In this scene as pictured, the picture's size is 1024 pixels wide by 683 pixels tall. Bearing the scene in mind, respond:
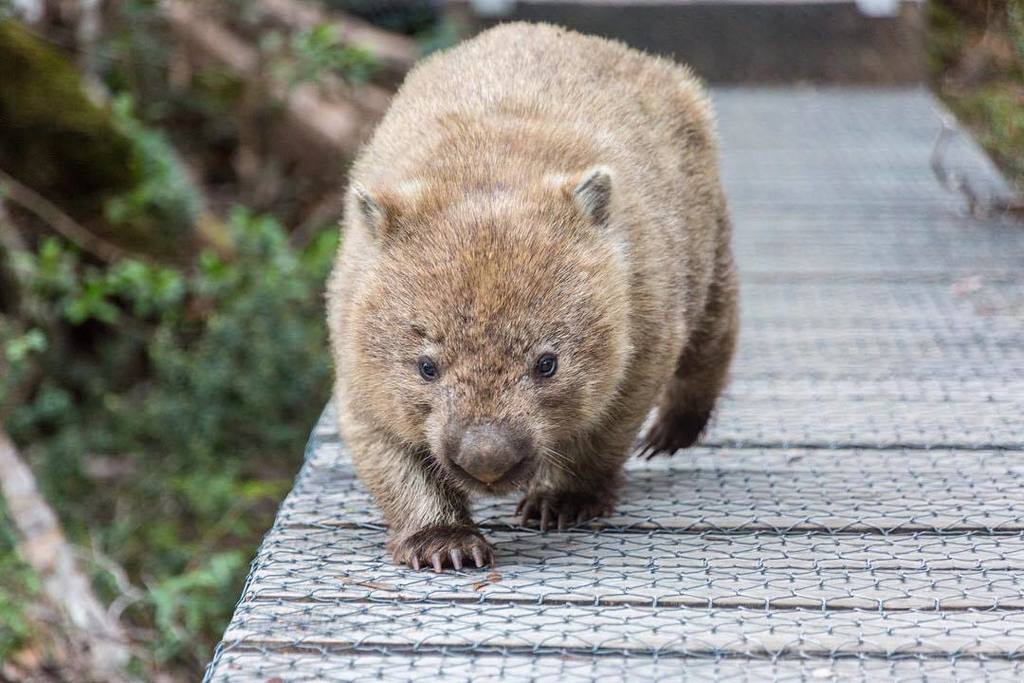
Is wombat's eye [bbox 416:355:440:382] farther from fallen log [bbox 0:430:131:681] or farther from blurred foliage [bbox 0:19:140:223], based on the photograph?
blurred foliage [bbox 0:19:140:223]

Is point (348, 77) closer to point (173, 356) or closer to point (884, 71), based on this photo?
point (173, 356)

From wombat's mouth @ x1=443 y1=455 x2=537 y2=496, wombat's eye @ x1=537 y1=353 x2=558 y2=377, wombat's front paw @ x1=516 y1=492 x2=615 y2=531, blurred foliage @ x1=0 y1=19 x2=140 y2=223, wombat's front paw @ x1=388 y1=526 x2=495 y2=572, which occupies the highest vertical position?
wombat's eye @ x1=537 y1=353 x2=558 y2=377

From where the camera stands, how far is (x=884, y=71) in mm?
11141

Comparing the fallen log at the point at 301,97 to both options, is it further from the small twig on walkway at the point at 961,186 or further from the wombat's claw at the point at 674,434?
the wombat's claw at the point at 674,434

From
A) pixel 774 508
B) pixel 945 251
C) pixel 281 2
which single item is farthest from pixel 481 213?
pixel 281 2

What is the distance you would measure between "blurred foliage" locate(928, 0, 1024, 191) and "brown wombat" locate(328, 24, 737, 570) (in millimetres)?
3857

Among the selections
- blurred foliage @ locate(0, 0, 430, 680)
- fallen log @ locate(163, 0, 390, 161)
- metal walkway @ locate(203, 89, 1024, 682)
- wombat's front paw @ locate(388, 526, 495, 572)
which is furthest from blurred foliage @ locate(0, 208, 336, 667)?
wombat's front paw @ locate(388, 526, 495, 572)

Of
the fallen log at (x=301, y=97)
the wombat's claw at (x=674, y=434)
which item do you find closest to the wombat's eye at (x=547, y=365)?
the wombat's claw at (x=674, y=434)

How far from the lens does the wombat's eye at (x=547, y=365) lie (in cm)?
344

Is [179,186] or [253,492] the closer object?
[253,492]

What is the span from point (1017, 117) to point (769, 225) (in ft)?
7.23

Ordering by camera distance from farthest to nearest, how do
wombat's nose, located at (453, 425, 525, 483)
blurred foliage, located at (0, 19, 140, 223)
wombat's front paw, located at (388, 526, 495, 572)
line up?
blurred foliage, located at (0, 19, 140, 223) < wombat's front paw, located at (388, 526, 495, 572) < wombat's nose, located at (453, 425, 525, 483)

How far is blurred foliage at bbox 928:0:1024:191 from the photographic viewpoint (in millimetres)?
8350

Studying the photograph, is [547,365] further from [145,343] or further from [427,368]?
[145,343]
